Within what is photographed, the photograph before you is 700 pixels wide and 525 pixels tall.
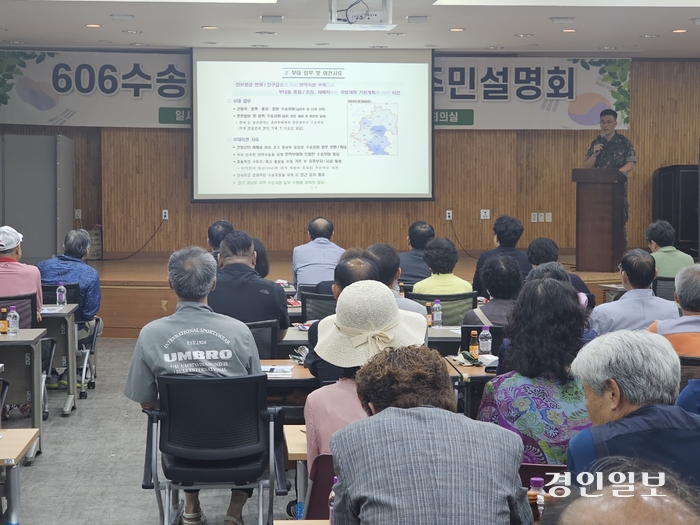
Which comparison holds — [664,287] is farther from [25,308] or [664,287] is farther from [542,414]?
[25,308]

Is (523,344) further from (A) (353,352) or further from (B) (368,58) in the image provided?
(B) (368,58)

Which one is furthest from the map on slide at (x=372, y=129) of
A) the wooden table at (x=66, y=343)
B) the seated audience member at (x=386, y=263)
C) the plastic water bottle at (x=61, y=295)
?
the seated audience member at (x=386, y=263)

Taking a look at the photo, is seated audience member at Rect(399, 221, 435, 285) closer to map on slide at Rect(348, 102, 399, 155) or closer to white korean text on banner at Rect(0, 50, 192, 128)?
map on slide at Rect(348, 102, 399, 155)

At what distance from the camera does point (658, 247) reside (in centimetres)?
720

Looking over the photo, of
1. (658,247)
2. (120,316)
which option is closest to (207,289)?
(658,247)

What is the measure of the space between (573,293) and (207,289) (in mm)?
1498

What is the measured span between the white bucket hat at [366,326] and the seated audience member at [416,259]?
3.83 meters

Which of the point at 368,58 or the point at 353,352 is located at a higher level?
the point at 368,58

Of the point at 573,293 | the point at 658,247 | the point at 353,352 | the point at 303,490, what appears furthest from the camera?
the point at 658,247

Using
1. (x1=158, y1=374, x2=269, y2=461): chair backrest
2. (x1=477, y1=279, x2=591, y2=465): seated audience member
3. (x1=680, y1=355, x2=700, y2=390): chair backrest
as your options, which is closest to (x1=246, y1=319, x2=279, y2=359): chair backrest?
(x1=158, y1=374, x2=269, y2=461): chair backrest

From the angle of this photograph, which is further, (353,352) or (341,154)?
(341,154)

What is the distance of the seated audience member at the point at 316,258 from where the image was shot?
22.7ft

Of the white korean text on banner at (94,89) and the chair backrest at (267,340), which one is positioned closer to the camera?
the chair backrest at (267,340)

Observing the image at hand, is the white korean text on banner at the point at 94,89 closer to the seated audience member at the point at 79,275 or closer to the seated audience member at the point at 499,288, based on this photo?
the seated audience member at the point at 79,275
